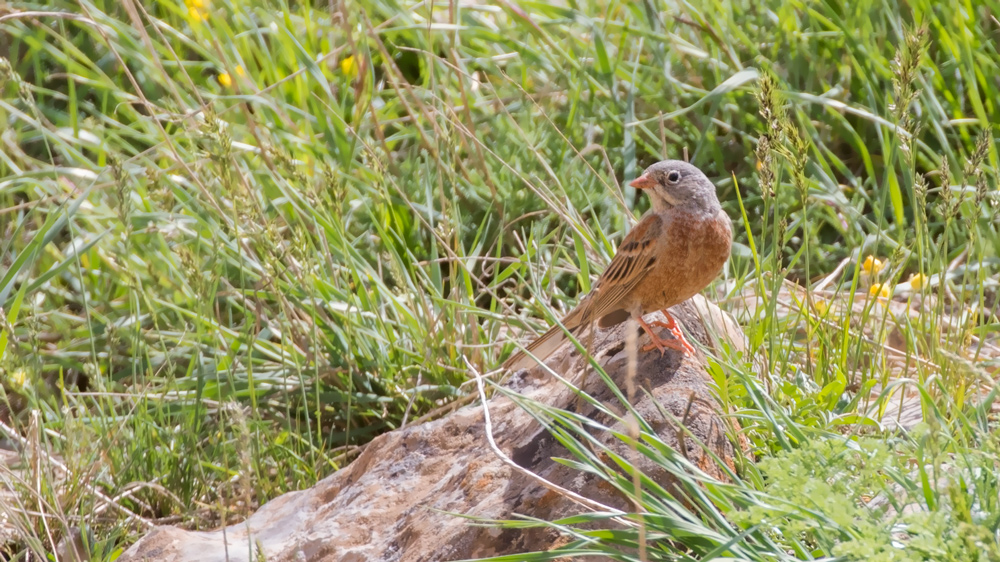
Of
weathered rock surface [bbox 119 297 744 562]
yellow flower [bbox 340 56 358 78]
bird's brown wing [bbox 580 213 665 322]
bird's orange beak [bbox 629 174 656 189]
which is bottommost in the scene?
weathered rock surface [bbox 119 297 744 562]

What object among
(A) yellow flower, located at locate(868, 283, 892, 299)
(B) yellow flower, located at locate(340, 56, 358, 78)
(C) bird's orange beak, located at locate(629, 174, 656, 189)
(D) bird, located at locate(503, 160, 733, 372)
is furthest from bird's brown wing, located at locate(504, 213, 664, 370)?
(B) yellow flower, located at locate(340, 56, 358, 78)

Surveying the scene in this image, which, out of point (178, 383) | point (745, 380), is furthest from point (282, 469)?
point (745, 380)

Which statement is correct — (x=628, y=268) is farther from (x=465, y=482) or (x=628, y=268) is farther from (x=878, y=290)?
(x=465, y=482)

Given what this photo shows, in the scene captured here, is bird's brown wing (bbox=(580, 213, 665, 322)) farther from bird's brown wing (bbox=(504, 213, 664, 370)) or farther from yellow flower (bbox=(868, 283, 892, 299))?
yellow flower (bbox=(868, 283, 892, 299))

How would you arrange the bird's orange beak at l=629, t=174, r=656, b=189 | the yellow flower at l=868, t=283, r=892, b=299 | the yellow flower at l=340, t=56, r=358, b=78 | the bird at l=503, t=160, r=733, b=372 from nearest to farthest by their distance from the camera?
the yellow flower at l=868, t=283, r=892, b=299
the bird at l=503, t=160, r=733, b=372
the bird's orange beak at l=629, t=174, r=656, b=189
the yellow flower at l=340, t=56, r=358, b=78

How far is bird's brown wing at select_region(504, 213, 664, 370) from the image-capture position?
11.2ft

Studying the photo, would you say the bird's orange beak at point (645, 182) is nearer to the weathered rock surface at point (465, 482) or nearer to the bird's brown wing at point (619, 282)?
the bird's brown wing at point (619, 282)

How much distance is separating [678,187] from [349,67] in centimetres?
267

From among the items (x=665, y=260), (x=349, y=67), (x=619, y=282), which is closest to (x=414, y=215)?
(x=349, y=67)

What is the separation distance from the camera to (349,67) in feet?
18.3

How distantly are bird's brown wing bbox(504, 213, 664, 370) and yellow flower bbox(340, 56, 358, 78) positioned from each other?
8.29ft

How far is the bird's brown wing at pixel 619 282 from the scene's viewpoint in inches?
134

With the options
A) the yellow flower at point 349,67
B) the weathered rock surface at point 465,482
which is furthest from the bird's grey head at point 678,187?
the yellow flower at point 349,67

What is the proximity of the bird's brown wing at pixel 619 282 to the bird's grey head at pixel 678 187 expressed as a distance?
8 centimetres
